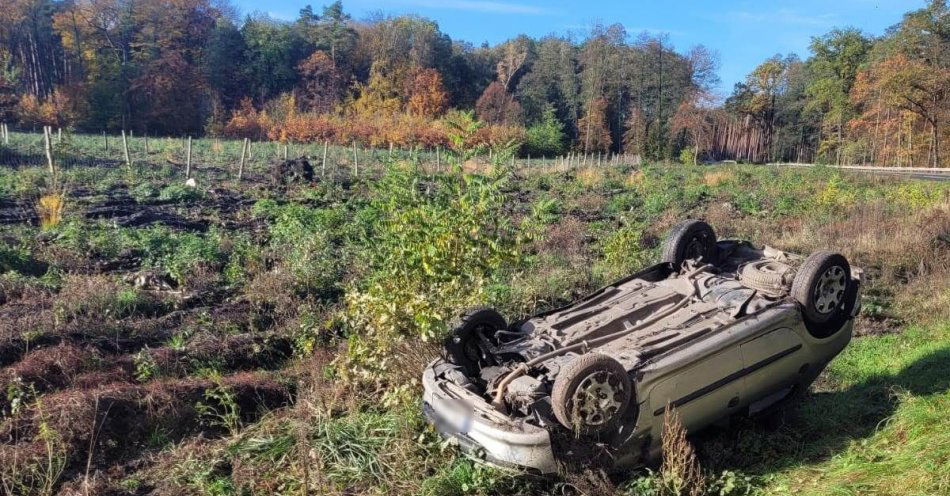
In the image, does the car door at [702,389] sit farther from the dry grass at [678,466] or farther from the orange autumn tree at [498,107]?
the orange autumn tree at [498,107]

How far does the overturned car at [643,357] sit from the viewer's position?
4.23 meters

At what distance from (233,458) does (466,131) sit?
337cm

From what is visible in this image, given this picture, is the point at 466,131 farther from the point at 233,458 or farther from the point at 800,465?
the point at 800,465

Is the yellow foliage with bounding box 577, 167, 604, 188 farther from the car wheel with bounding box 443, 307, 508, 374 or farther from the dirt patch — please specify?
the car wheel with bounding box 443, 307, 508, 374

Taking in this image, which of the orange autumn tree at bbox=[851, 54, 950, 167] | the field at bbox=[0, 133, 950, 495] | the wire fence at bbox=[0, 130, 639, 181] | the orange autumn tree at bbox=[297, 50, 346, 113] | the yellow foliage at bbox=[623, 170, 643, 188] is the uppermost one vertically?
the orange autumn tree at bbox=[297, 50, 346, 113]

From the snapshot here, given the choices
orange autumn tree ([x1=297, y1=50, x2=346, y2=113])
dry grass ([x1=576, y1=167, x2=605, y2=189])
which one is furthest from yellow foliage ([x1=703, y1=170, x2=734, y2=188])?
orange autumn tree ([x1=297, y1=50, x2=346, y2=113])

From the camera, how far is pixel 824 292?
17.4ft

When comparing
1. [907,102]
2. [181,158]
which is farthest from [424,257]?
[907,102]

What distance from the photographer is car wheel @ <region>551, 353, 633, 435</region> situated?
4.16 meters

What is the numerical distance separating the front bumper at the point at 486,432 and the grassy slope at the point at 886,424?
1.63m

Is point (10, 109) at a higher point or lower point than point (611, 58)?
lower


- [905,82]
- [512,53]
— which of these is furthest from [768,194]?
[512,53]

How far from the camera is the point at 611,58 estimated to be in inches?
2667

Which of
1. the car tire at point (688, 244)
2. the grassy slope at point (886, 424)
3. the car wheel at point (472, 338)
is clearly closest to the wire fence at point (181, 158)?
the car tire at point (688, 244)
